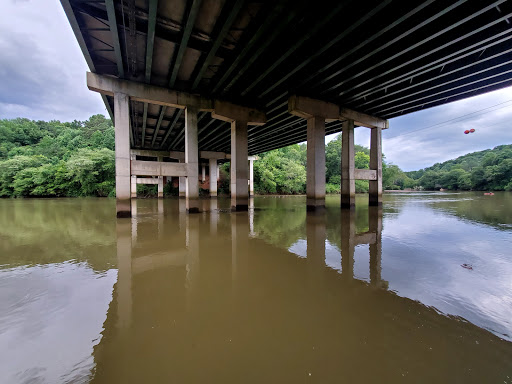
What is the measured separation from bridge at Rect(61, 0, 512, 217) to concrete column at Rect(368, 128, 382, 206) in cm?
10

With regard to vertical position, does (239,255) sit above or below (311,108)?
below

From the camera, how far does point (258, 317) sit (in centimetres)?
212

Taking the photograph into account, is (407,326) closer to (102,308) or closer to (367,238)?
(102,308)

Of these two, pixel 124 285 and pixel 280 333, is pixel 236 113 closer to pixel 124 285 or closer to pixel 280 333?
pixel 124 285

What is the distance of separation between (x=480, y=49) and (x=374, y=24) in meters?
4.99

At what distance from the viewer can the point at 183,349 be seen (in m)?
1.67

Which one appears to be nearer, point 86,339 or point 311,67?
point 86,339

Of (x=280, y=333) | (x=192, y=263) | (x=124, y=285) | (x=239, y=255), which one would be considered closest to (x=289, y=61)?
(x=239, y=255)

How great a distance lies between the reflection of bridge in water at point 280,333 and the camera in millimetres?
1453

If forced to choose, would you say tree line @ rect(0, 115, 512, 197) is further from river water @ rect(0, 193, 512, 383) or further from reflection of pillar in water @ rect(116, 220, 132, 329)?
river water @ rect(0, 193, 512, 383)

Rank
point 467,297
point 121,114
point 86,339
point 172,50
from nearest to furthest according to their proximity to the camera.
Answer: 1. point 86,339
2. point 467,297
3. point 172,50
4. point 121,114

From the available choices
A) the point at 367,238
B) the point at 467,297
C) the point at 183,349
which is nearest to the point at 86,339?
the point at 183,349

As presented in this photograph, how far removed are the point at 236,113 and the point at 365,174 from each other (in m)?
10.6

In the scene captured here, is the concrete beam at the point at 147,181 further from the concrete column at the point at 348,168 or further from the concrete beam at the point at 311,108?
the concrete column at the point at 348,168
